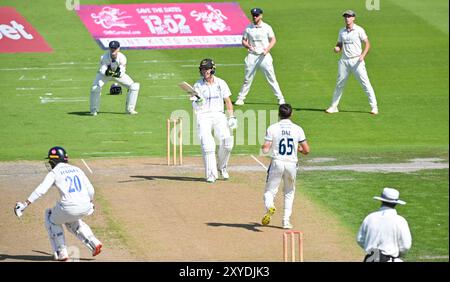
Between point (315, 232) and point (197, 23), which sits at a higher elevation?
point (197, 23)

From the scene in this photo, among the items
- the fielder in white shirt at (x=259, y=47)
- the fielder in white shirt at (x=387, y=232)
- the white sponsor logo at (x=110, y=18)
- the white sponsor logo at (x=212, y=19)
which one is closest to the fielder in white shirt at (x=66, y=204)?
the fielder in white shirt at (x=387, y=232)

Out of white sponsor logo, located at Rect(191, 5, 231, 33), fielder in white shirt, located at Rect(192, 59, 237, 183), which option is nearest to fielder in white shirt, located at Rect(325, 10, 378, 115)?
fielder in white shirt, located at Rect(192, 59, 237, 183)

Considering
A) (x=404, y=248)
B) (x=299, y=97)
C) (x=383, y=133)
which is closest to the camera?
(x=404, y=248)

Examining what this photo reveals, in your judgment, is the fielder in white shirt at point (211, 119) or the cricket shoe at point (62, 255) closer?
the cricket shoe at point (62, 255)

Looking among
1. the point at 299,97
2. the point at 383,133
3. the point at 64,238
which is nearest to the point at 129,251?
the point at 64,238

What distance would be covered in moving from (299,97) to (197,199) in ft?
36.8

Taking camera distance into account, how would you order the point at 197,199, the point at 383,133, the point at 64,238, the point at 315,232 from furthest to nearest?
the point at 383,133, the point at 197,199, the point at 315,232, the point at 64,238

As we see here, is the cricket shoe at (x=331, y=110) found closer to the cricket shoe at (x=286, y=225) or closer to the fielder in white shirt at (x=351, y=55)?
the fielder in white shirt at (x=351, y=55)

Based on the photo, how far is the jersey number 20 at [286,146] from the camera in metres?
22.8

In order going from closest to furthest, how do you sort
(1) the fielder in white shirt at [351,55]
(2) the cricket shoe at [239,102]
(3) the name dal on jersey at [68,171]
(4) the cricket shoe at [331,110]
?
(3) the name dal on jersey at [68,171] < (1) the fielder in white shirt at [351,55] < (4) the cricket shoe at [331,110] < (2) the cricket shoe at [239,102]

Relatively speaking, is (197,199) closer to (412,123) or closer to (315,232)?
(315,232)

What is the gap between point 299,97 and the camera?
119 feet

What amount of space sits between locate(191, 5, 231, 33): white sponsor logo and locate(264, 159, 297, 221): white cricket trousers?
19.5 meters

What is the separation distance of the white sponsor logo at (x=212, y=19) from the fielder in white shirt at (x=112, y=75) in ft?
28.4
